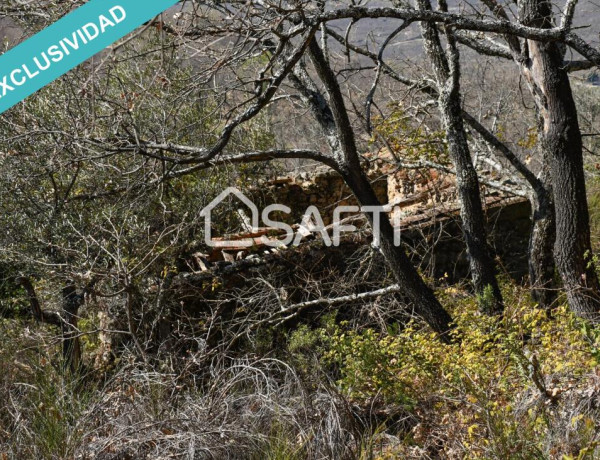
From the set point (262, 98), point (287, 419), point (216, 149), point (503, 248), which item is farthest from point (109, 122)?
point (503, 248)

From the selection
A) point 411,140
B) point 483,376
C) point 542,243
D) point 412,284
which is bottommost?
point 483,376

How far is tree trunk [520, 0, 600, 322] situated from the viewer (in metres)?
6.93

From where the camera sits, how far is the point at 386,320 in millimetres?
9062

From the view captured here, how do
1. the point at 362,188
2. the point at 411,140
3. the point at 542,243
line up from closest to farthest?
the point at 362,188 → the point at 542,243 → the point at 411,140

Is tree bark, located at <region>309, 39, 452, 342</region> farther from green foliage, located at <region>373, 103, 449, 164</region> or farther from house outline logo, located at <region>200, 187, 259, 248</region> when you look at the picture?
house outline logo, located at <region>200, 187, 259, 248</region>

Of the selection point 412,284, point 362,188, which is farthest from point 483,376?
point 362,188

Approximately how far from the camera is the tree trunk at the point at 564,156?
6.93 m

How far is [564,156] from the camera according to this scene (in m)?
7.04

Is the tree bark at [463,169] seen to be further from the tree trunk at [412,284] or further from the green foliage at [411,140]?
the green foliage at [411,140]

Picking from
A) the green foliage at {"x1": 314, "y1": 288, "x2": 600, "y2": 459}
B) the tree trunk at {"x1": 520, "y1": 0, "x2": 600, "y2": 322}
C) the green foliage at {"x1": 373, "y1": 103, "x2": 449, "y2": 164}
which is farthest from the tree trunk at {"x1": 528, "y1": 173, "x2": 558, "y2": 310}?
the green foliage at {"x1": 373, "y1": 103, "x2": 449, "y2": 164}

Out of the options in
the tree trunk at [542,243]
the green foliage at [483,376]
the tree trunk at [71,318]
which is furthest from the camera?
the tree trunk at [542,243]

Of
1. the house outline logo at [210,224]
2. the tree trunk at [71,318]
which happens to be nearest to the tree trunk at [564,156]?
the house outline logo at [210,224]

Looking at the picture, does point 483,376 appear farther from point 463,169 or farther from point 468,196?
point 463,169

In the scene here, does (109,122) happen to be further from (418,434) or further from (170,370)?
(418,434)
